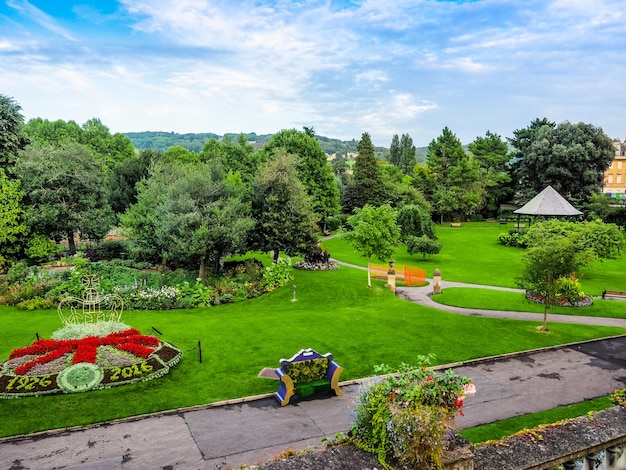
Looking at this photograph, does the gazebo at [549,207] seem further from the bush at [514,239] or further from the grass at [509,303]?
the grass at [509,303]

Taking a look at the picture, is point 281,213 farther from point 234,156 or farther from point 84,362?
point 234,156

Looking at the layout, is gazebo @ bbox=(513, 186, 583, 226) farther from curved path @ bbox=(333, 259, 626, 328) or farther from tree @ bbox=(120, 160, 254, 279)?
tree @ bbox=(120, 160, 254, 279)

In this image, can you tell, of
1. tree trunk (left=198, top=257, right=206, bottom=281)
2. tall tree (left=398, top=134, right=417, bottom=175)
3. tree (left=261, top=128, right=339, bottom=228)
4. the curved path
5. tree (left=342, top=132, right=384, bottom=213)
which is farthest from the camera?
tall tree (left=398, top=134, right=417, bottom=175)

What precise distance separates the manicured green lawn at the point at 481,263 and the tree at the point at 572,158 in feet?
44.0

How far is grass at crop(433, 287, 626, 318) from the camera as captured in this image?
2553cm

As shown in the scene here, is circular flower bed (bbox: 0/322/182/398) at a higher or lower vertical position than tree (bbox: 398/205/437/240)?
lower

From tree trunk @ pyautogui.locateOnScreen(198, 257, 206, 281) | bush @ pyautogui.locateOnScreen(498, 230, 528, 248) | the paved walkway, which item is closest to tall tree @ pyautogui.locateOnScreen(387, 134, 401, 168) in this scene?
bush @ pyautogui.locateOnScreen(498, 230, 528, 248)

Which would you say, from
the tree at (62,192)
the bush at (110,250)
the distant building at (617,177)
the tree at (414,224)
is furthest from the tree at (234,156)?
the distant building at (617,177)

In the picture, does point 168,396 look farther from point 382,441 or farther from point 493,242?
point 493,242

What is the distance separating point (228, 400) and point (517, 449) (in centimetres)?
1026

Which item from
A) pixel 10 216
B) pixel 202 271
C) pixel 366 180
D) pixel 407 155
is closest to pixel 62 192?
pixel 10 216

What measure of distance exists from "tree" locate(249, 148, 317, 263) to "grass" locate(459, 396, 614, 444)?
63.3 ft

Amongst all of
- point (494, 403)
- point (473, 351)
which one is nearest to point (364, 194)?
point (473, 351)

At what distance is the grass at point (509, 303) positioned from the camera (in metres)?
25.5
